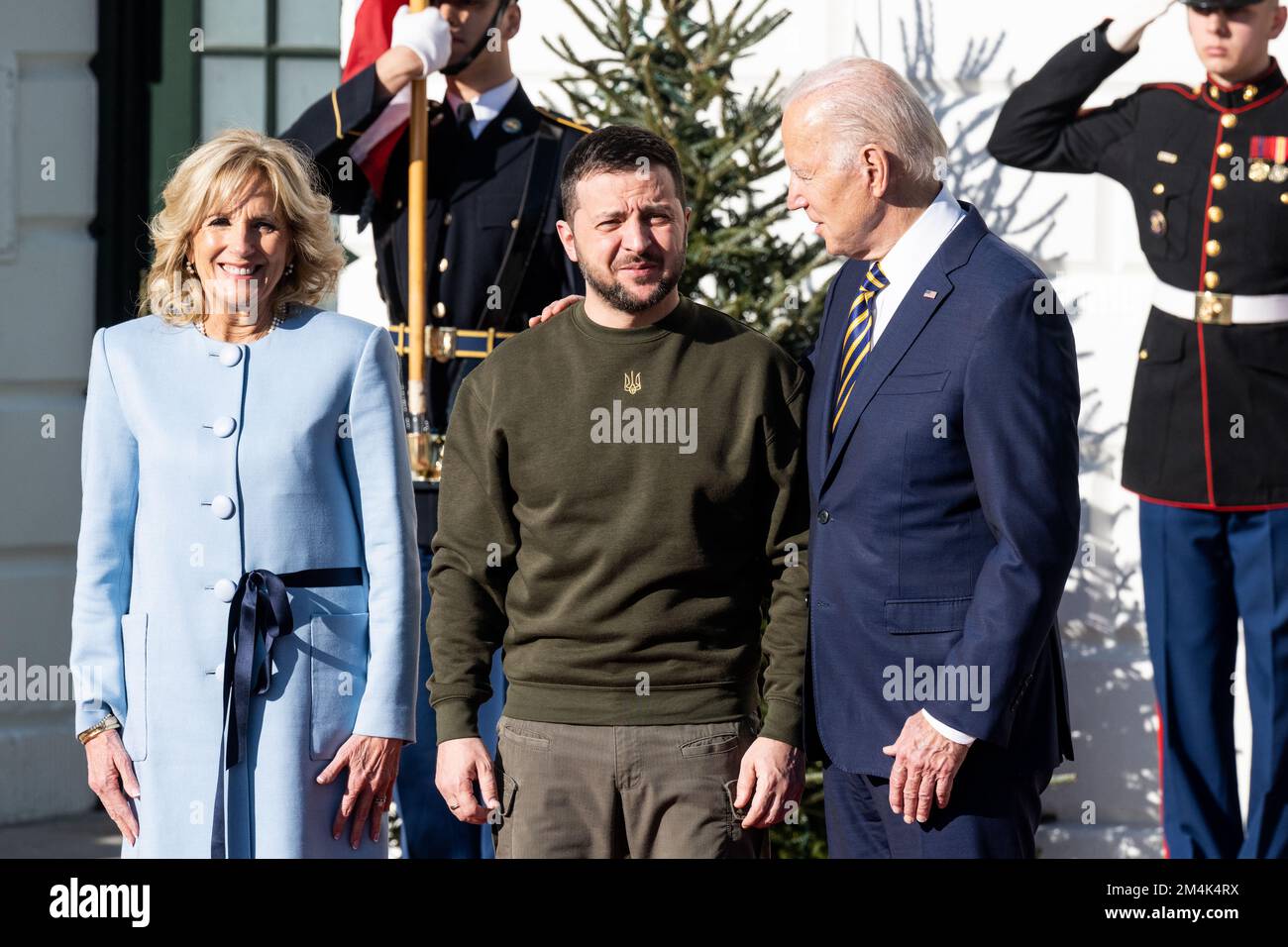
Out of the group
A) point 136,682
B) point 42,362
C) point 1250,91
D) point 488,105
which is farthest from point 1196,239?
point 42,362

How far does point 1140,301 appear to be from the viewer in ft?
19.3

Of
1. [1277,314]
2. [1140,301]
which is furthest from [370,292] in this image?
[1277,314]

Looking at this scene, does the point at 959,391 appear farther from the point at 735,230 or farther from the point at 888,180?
the point at 735,230

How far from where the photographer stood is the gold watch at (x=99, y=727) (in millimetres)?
3391

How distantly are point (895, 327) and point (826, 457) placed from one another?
0.84 feet

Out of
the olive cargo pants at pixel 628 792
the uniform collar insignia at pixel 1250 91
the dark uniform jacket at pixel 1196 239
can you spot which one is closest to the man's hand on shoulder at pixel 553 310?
the olive cargo pants at pixel 628 792

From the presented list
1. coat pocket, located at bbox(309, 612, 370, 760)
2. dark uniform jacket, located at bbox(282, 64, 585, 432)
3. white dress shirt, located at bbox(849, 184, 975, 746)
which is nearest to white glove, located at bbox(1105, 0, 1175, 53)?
dark uniform jacket, located at bbox(282, 64, 585, 432)

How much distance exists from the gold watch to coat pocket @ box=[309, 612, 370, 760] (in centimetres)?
36

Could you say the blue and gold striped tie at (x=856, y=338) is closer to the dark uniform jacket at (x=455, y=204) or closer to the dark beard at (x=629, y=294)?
the dark beard at (x=629, y=294)

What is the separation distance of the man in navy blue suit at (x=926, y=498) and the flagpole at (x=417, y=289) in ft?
5.10

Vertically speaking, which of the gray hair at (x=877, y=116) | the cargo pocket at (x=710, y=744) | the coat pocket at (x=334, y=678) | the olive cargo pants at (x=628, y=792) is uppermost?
the gray hair at (x=877, y=116)

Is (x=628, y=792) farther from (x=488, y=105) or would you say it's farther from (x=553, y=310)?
(x=488, y=105)

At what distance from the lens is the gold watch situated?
339 cm

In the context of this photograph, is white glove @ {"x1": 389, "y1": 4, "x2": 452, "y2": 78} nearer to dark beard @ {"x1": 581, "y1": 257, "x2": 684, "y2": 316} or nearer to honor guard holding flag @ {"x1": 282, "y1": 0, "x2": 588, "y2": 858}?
honor guard holding flag @ {"x1": 282, "y1": 0, "x2": 588, "y2": 858}
